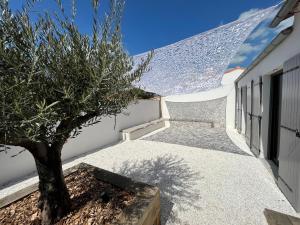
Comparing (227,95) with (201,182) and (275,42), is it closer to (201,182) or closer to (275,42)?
(275,42)

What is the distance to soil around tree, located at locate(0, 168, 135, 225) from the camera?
1.75m

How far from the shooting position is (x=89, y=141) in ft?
17.9

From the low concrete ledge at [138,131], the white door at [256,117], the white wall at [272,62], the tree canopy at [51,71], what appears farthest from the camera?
the low concrete ledge at [138,131]

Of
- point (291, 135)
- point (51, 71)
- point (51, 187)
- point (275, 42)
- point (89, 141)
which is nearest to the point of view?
point (51, 71)

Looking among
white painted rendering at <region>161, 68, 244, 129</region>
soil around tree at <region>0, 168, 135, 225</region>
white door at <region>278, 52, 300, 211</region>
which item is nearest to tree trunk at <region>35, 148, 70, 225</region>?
soil around tree at <region>0, 168, 135, 225</region>

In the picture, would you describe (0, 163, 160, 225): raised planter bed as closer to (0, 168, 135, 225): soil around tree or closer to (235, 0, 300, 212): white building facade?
(0, 168, 135, 225): soil around tree

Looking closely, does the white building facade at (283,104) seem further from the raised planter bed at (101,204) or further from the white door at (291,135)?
the raised planter bed at (101,204)

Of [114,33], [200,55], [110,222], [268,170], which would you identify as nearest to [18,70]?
[114,33]

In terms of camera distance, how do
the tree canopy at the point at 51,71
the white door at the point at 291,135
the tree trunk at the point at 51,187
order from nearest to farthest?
the tree canopy at the point at 51,71, the tree trunk at the point at 51,187, the white door at the point at 291,135

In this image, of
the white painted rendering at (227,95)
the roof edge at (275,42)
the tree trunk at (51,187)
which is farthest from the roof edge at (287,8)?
the white painted rendering at (227,95)

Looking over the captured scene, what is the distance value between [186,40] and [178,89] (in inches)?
88.1

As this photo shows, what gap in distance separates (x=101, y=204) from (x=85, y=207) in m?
0.21

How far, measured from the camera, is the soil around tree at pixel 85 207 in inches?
69.1

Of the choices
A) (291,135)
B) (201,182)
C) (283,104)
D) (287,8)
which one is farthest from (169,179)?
(287,8)
